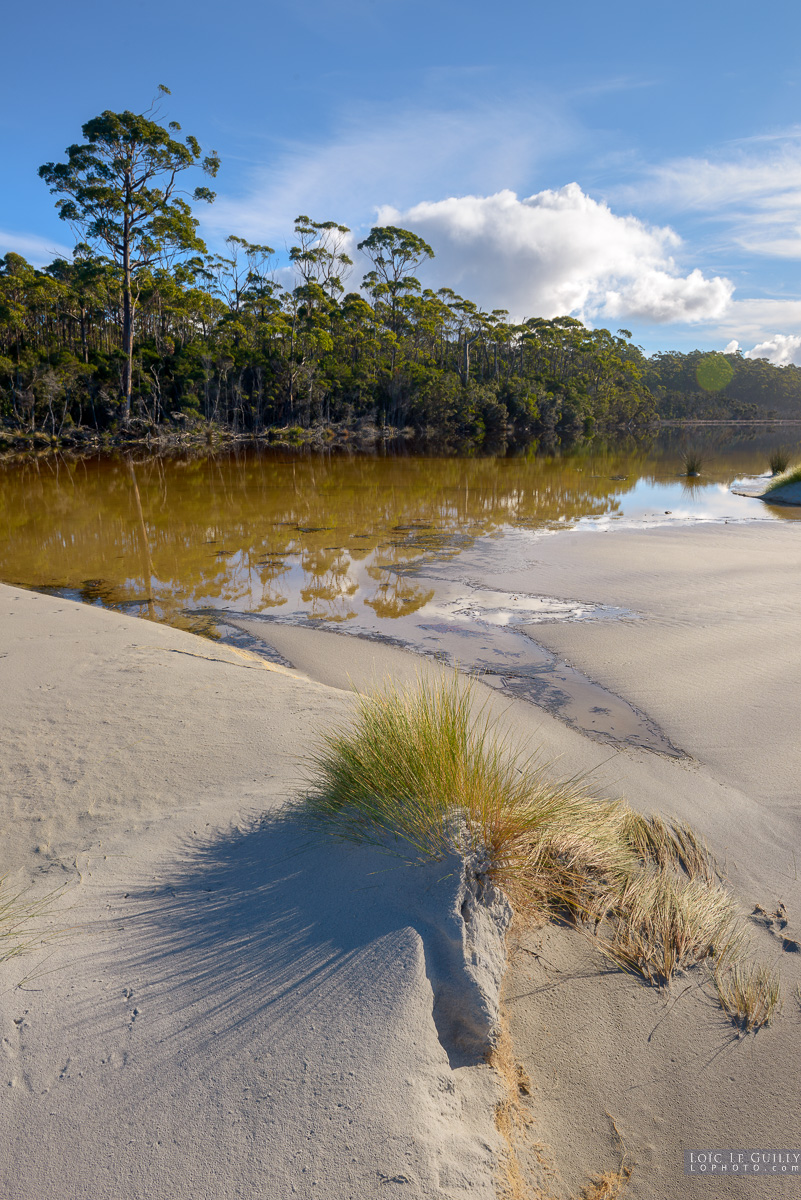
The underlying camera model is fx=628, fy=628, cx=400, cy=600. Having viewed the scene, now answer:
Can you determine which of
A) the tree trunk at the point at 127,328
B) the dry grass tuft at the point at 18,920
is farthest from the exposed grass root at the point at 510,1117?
the tree trunk at the point at 127,328

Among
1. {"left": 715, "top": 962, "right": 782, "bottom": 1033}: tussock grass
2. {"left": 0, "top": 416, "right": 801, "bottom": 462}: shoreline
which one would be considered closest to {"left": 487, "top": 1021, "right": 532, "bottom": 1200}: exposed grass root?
{"left": 715, "top": 962, "right": 782, "bottom": 1033}: tussock grass

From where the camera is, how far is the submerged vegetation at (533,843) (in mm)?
2584

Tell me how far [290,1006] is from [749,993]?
176 cm

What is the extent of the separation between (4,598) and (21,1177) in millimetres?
6956

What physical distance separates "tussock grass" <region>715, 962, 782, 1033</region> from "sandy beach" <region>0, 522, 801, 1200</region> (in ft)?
0.18

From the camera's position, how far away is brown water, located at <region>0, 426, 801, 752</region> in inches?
287

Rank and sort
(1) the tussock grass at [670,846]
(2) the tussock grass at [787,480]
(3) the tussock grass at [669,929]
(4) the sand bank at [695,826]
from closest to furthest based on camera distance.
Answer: (4) the sand bank at [695,826] < (3) the tussock grass at [669,929] < (1) the tussock grass at [670,846] < (2) the tussock grass at [787,480]

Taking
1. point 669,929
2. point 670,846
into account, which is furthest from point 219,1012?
point 670,846

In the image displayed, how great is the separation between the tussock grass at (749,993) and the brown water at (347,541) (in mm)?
2169

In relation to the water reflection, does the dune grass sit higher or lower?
lower

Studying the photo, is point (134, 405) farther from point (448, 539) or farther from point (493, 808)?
point (493, 808)

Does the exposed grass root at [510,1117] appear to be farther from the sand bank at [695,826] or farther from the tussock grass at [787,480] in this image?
the tussock grass at [787,480]

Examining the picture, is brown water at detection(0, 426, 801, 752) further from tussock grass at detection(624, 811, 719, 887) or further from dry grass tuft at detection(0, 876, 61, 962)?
dry grass tuft at detection(0, 876, 61, 962)

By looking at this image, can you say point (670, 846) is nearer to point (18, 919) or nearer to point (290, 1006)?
point (290, 1006)
